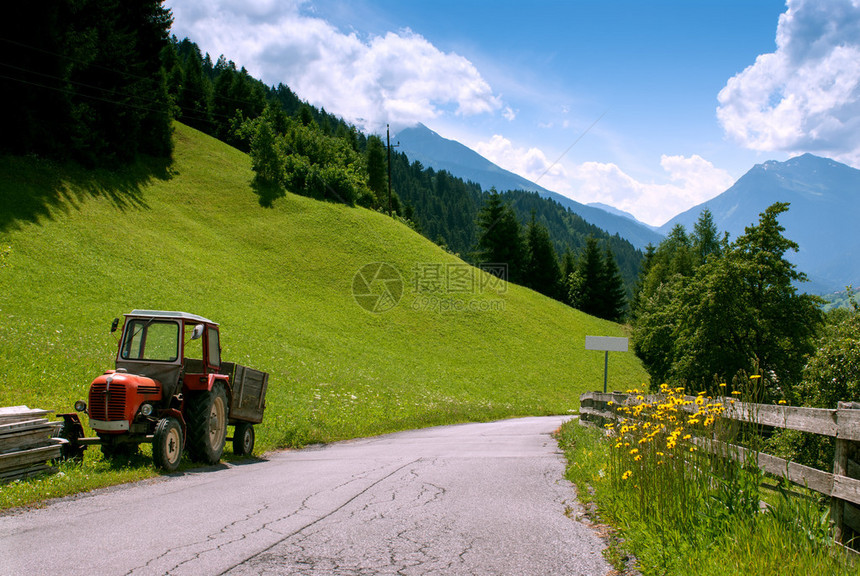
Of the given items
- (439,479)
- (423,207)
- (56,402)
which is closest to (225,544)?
(439,479)

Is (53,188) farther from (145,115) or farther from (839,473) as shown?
(839,473)

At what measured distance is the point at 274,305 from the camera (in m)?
41.9

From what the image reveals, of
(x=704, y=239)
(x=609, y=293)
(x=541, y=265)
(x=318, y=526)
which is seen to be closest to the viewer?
(x=318, y=526)

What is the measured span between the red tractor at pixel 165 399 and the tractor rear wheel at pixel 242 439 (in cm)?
2

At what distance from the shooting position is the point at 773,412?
17.9 ft

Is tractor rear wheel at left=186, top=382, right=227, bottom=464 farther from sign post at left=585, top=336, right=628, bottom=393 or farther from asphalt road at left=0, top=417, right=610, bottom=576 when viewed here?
sign post at left=585, top=336, right=628, bottom=393

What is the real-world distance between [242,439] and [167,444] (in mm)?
3290

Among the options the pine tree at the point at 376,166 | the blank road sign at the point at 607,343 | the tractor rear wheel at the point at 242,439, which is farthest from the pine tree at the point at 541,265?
the tractor rear wheel at the point at 242,439

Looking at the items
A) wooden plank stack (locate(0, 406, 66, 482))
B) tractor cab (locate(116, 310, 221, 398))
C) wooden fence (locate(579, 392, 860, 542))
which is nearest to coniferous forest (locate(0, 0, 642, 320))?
tractor cab (locate(116, 310, 221, 398))

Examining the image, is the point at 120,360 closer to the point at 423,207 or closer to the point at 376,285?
the point at 376,285

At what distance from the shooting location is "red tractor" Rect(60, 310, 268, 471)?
9.66 metres

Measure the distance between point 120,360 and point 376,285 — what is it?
42570mm

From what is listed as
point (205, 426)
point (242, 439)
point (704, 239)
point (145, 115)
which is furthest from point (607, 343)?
point (704, 239)

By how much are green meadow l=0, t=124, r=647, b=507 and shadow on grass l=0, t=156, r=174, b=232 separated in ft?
0.43
